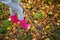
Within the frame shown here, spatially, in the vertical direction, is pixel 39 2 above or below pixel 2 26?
above

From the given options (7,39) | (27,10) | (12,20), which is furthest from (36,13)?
(7,39)

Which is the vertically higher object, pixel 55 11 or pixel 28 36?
pixel 55 11

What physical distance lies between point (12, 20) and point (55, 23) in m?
0.81

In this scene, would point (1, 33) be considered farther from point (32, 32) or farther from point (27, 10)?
point (27, 10)

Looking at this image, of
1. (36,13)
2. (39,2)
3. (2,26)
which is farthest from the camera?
(39,2)

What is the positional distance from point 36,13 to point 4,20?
26.4 inches

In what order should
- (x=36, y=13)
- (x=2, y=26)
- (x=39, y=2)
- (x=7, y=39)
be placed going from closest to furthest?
(x=7, y=39) → (x=2, y=26) → (x=36, y=13) → (x=39, y=2)

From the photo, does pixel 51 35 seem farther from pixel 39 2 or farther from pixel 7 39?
pixel 39 2

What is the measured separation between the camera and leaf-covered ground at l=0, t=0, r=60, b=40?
374 cm

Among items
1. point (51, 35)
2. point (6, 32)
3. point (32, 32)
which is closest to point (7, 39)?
point (6, 32)

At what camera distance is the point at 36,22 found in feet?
13.3

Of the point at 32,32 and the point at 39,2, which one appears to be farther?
the point at 39,2

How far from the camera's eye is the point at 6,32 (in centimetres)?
389

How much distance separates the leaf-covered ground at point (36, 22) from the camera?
12.3 ft
